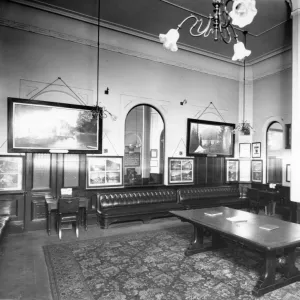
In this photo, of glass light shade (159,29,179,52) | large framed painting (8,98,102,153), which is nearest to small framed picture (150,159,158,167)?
large framed painting (8,98,102,153)

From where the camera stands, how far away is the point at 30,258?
14.9 feet

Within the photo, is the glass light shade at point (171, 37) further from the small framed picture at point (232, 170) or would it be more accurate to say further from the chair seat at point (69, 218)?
the small framed picture at point (232, 170)

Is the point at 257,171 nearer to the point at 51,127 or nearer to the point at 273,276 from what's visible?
the point at 273,276

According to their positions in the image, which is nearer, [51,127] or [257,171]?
[51,127]

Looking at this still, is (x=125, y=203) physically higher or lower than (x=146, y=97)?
lower

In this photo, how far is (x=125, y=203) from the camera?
708cm

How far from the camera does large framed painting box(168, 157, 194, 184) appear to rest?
823 cm

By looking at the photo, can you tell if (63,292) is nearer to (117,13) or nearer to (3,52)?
(3,52)

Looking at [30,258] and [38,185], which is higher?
[38,185]

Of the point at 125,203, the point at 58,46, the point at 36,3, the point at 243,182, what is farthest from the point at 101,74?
the point at 243,182

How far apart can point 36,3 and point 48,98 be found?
2.29 meters

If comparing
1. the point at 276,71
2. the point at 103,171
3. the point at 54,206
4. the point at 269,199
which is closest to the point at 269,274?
the point at 54,206

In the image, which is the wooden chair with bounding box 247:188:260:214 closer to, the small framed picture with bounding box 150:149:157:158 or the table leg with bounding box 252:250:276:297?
the small framed picture with bounding box 150:149:157:158

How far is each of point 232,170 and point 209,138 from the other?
161 centimetres
